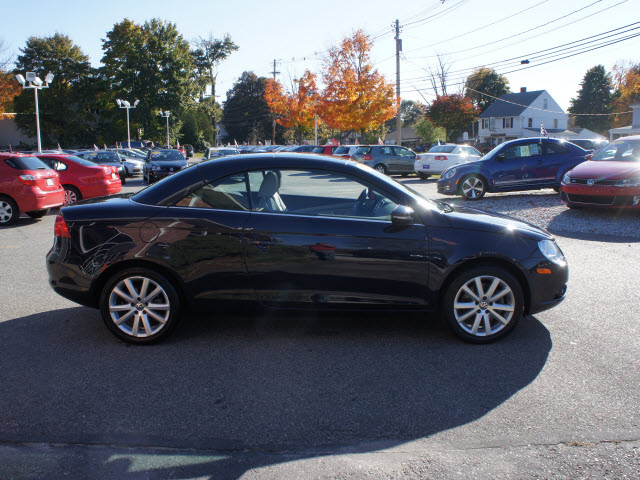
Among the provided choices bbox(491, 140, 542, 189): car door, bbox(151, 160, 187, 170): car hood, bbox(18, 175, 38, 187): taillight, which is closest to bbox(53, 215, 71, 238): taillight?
bbox(18, 175, 38, 187): taillight

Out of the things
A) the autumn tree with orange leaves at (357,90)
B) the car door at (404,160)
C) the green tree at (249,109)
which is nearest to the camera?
the car door at (404,160)

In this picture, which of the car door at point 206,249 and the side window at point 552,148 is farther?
the side window at point 552,148

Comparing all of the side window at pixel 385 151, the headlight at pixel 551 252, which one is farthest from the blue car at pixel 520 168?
the side window at pixel 385 151

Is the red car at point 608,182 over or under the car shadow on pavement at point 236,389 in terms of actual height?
over

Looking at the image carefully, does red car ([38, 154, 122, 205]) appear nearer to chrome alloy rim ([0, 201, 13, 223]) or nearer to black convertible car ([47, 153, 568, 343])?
chrome alloy rim ([0, 201, 13, 223])

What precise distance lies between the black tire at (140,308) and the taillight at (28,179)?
8.73 meters

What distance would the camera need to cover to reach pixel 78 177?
48.6 feet

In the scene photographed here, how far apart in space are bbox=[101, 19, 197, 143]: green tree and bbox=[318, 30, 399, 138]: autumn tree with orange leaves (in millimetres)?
28919

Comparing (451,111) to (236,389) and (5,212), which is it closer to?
(5,212)

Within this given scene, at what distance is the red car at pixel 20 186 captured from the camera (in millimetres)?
12008

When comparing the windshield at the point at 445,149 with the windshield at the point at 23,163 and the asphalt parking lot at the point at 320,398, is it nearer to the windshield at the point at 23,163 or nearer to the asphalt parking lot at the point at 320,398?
the windshield at the point at 23,163

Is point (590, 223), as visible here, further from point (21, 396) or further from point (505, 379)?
point (21, 396)

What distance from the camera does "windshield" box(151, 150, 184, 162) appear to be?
25.0 meters

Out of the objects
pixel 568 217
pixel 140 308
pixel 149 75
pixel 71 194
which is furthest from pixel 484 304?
pixel 149 75
